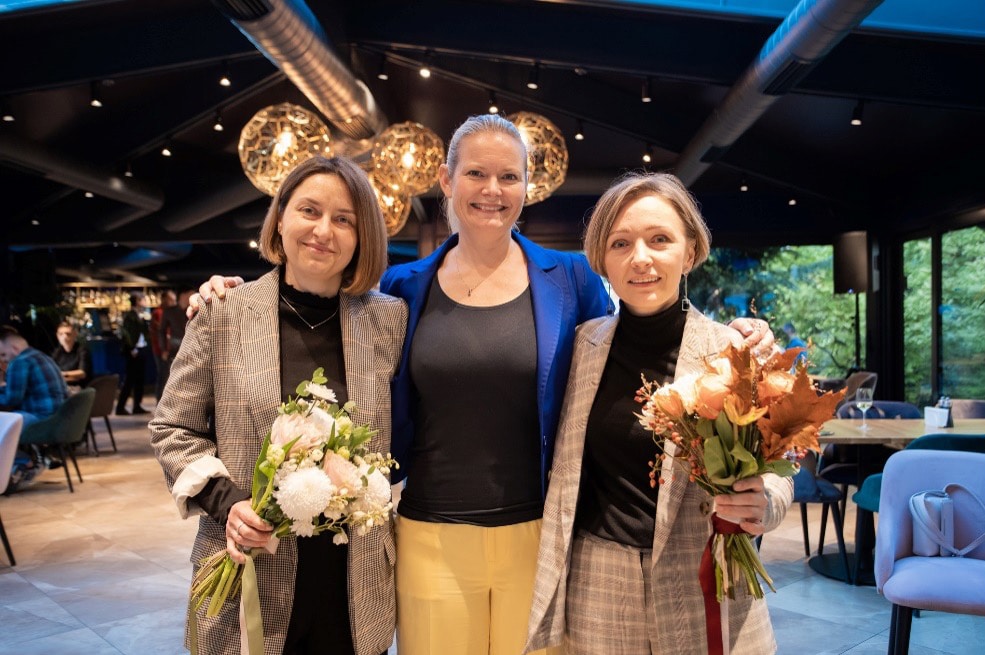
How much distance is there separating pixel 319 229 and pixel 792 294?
11729mm

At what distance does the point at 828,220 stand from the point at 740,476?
1119cm

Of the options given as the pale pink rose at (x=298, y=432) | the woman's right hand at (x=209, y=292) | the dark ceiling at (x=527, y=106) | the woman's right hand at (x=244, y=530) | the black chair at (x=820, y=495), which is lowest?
the black chair at (x=820, y=495)

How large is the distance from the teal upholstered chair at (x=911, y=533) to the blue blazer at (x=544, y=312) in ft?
5.66

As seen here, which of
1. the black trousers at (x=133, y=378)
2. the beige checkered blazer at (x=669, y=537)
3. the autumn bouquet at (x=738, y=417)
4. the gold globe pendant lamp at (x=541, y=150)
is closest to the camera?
the autumn bouquet at (x=738, y=417)

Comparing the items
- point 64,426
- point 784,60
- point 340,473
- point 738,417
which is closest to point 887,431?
point 784,60

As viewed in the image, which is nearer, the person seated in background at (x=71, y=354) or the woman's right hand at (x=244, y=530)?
the woman's right hand at (x=244, y=530)

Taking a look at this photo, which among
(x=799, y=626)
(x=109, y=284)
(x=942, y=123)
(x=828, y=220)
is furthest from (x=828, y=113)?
(x=109, y=284)

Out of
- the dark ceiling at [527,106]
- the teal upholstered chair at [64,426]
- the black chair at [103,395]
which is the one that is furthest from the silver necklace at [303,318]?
the black chair at [103,395]

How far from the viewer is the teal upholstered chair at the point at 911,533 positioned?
299 centimetres

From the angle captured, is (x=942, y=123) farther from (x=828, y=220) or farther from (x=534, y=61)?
(x=534, y=61)

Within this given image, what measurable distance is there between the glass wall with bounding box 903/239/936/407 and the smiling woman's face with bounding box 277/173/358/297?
9.42m

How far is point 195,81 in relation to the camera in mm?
8539

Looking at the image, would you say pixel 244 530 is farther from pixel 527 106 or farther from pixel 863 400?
pixel 527 106

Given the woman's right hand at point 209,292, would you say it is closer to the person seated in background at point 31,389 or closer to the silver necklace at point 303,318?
the silver necklace at point 303,318
